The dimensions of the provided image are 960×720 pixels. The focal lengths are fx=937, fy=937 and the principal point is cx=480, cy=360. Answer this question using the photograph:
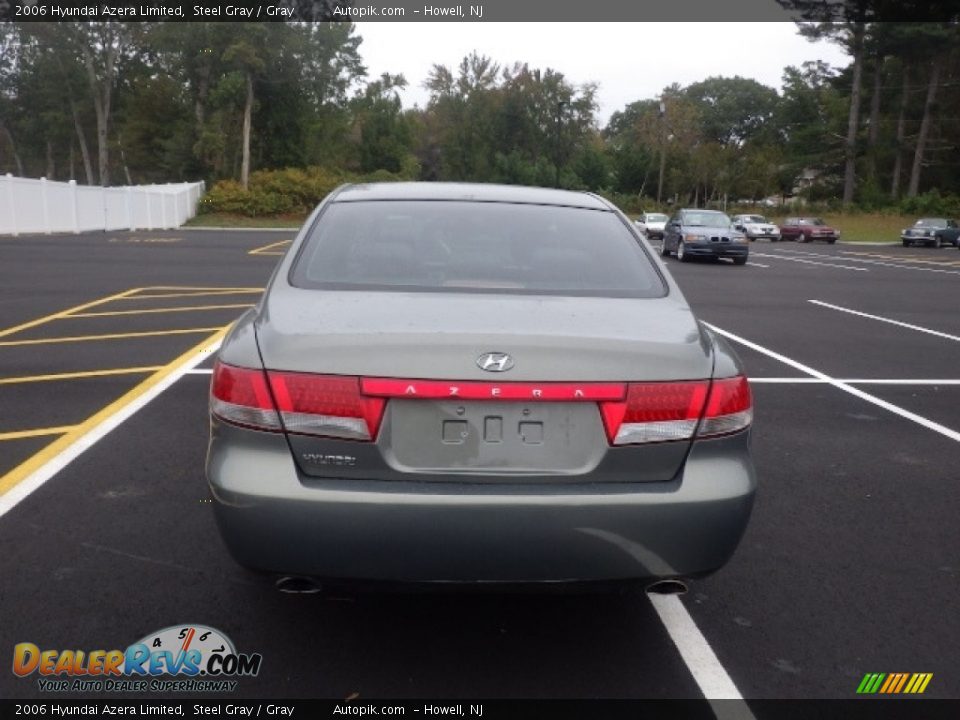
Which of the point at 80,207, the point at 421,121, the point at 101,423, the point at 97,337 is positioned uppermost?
the point at 421,121

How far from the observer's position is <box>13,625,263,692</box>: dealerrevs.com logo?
9.82 feet

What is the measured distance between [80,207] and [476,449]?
118 feet

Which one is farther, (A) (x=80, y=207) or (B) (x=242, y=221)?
(B) (x=242, y=221)

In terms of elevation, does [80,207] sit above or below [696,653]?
below

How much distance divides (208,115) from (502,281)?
220 ft

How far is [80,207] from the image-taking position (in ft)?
115

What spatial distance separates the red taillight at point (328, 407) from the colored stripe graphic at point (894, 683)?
5.96ft

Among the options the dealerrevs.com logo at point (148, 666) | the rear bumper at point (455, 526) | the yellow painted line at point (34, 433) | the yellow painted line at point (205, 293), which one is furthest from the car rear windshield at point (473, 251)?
the yellow painted line at point (205, 293)

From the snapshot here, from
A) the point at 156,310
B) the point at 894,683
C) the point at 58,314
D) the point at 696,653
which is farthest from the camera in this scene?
the point at 156,310

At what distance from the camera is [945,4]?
5484cm

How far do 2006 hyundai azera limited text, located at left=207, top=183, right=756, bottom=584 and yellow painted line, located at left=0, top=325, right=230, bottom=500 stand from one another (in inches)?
92.7

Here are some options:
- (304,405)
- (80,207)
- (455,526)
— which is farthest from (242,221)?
(455,526)

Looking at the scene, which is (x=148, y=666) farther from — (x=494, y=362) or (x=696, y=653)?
(x=696, y=653)

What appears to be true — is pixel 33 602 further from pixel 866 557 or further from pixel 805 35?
pixel 805 35
